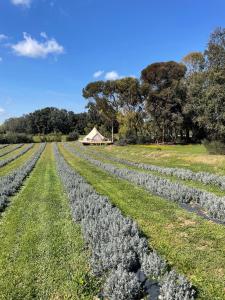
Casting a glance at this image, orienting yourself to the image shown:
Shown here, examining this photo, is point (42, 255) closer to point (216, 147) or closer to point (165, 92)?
point (216, 147)

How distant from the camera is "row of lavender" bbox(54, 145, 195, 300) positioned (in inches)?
241

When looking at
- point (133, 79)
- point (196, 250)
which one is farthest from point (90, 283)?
point (133, 79)

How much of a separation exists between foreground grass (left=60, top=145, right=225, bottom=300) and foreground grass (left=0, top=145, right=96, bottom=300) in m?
2.14

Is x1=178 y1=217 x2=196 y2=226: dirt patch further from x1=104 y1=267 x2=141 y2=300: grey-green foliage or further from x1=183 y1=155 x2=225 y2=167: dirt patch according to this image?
x1=183 y1=155 x2=225 y2=167: dirt patch

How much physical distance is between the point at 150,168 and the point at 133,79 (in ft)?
154

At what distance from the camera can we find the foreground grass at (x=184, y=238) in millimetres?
6852

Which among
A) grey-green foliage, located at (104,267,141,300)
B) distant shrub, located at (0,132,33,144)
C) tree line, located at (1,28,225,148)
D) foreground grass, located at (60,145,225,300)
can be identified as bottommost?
foreground grass, located at (60,145,225,300)

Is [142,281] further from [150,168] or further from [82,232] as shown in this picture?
[150,168]

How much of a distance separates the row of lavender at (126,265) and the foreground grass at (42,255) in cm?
39

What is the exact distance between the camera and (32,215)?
12570 millimetres

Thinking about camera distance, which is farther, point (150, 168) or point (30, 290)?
point (150, 168)

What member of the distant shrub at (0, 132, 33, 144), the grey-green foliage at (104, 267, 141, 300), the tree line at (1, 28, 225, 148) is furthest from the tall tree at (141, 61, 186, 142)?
the grey-green foliage at (104, 267, 141, 300)

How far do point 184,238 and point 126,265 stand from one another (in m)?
2.86

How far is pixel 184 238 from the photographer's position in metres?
9.39
